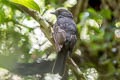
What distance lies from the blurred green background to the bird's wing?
0.06 m

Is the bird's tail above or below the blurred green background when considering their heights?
below

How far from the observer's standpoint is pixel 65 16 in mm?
3258

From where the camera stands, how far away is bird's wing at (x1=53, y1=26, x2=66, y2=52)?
103 inches

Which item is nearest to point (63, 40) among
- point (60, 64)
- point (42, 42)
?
point (60, 64)

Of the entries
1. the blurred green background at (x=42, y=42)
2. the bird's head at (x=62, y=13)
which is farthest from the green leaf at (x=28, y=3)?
the bird's head at (x=62, y=13)

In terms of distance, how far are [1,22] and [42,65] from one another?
0.61 meters

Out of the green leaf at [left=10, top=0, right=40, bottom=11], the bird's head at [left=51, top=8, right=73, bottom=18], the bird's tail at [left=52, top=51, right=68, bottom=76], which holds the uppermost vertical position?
the bird's head at [left=51, top=8, right=73, bottom=18]

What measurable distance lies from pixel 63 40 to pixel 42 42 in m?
0.39

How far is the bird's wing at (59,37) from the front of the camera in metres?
2.60

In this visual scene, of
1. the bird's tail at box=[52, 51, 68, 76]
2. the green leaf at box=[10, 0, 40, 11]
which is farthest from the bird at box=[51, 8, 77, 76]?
the green leaf at box=[10, 0, 40, 11]

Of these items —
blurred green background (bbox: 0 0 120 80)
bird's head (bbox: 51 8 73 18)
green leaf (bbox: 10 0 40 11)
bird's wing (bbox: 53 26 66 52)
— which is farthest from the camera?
bird's head (bbox: 51 8 73 18)

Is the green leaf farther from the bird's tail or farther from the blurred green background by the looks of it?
the bird's tail

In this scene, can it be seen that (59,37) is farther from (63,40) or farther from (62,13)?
(62,13)

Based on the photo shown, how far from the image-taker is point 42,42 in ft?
10.00
